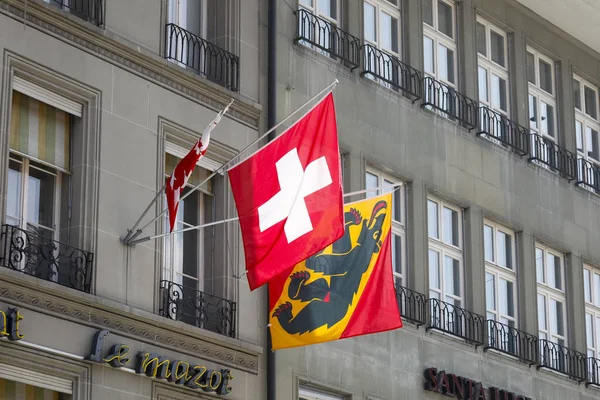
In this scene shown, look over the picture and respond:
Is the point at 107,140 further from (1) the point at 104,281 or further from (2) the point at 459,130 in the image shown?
(2) the point at 459,130

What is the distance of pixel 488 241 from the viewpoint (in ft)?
101

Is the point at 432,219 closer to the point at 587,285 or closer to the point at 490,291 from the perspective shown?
the point at 490,291

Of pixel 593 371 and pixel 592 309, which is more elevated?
pixel 592 309

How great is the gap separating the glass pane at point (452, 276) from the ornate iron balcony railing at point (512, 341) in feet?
3.09

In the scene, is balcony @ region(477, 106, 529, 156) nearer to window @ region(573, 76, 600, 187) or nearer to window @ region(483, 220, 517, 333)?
window @ region(483, 220, 517, 333)

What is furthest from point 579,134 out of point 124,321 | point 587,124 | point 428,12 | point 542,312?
point 124,321

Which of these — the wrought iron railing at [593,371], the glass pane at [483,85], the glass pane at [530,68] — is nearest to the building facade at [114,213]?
the glass pane at [483,85]

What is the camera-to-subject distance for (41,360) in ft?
66.4

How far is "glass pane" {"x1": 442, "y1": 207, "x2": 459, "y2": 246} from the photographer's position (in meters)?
29.5

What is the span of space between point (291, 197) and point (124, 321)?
2.84m

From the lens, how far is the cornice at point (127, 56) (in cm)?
2128

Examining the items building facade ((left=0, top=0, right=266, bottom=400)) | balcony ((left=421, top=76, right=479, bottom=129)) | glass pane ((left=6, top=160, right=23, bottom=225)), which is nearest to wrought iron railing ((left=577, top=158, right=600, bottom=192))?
balcony ((left=421, top=76, right=479, bottom=129))

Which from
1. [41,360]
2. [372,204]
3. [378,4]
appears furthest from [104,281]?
[378,4]

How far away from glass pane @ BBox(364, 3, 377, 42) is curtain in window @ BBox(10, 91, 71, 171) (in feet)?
27.1
